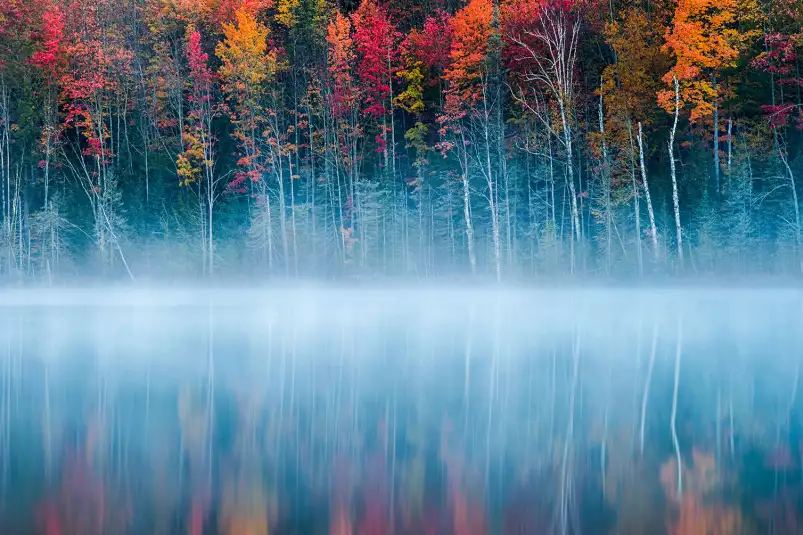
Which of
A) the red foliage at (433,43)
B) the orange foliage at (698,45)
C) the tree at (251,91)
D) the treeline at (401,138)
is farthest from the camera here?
the tree at (251,91)

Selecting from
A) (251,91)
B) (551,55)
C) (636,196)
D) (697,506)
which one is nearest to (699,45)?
(636,196)

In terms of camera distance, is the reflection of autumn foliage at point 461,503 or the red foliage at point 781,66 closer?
the reflection of autumn foliage at point 461,503

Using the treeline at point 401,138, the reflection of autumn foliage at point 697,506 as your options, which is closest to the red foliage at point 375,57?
the treeline at point 401,138

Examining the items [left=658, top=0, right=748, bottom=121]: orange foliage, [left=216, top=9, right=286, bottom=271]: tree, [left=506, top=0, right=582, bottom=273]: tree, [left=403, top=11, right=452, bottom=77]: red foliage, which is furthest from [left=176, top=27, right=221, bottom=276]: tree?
[left=658, top=0, right=748, bottom=121]: orange foliage

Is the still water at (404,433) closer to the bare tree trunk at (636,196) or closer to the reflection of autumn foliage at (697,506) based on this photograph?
the reflection of autumn foliage at (697,506)

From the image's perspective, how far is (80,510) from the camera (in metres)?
4.72

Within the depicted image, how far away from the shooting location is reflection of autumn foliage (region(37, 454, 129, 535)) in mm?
4414

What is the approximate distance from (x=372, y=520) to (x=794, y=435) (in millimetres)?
3951

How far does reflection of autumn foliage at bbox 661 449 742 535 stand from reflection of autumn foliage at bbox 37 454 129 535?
305 centimetres

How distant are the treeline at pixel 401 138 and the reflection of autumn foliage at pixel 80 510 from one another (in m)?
30.8

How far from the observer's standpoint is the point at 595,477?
5.39 metres

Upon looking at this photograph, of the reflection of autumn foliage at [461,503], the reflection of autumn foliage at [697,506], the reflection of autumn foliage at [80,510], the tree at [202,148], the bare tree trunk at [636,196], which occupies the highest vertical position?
the tree at [202,148]

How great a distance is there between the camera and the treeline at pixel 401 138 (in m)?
35.8

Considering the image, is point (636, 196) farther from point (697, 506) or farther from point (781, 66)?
point (697, 506)
